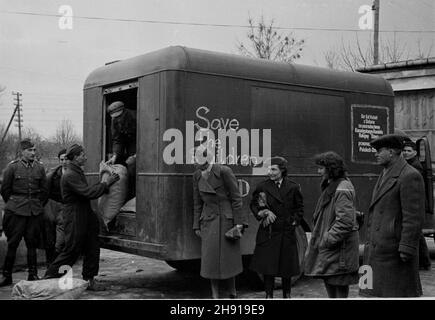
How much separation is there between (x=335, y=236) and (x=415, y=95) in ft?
28.6

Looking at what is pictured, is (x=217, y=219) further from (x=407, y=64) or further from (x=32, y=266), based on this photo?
(x=407, y=64)

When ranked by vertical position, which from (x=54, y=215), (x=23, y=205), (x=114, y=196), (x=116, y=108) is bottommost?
(x=54, y=215)

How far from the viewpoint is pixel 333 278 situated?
5082 mm

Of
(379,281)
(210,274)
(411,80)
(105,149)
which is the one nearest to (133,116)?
(105,149)

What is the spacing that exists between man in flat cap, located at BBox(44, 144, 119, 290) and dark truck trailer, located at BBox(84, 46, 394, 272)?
311mm

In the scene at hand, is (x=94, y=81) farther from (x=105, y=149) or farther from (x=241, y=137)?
(x=241, y=137)

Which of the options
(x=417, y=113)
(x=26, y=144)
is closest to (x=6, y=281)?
(x=26, y=144)

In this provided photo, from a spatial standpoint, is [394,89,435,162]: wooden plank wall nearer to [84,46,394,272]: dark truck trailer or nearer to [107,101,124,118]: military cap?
[84,46,394,272]: dark truck trailer

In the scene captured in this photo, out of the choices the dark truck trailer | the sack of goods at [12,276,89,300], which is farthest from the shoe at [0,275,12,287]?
the dark truck trailer

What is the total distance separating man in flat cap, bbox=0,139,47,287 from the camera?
742cm

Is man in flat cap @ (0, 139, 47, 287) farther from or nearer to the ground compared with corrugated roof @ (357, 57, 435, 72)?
nearer to the ground

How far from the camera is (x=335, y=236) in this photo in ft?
16.5

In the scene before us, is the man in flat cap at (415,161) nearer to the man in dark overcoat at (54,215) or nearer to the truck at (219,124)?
the truck at (219,124)

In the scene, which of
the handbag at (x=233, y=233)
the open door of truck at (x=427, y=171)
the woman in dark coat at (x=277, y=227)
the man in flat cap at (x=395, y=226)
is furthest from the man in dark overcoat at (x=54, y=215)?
the open door of truck at (x=427, y=171)
